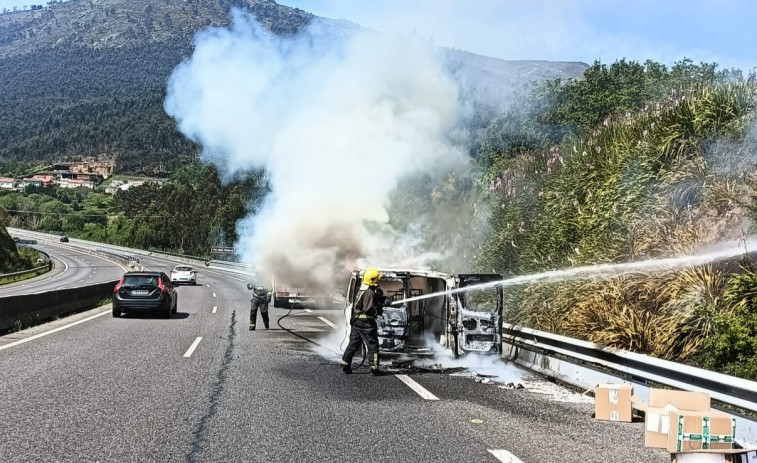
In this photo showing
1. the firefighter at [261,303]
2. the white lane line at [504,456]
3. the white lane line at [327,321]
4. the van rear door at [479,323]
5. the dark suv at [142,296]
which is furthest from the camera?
the dark suv at [142,296]

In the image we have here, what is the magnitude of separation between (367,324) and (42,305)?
11440 mm

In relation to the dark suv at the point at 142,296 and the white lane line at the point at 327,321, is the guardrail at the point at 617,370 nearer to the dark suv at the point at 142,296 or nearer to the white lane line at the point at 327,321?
the white lane line at the point at 327,321

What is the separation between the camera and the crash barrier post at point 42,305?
15.7m

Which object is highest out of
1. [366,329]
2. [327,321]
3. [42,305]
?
[366,329]

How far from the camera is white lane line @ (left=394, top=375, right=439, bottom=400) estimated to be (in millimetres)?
8812

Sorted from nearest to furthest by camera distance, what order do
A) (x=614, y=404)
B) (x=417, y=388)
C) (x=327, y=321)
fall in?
(x=614, y=404) → (x=417, y=388) → (x=327, y=321)

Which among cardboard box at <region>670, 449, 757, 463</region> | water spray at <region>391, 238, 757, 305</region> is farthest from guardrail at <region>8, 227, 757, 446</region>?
cardboard box at <region>670, 449, 757, 463</region>

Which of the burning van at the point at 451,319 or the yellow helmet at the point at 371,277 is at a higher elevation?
the yellow helmet at the point at 371,277

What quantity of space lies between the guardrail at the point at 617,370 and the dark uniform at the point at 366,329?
2493 mm

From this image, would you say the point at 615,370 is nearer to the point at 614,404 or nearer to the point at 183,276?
the point at 614,404

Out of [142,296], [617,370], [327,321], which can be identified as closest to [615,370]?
[617,370]

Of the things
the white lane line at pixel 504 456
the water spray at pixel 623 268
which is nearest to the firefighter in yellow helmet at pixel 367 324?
the water spray at pixel 623 268

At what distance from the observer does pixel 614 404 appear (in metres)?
7.69

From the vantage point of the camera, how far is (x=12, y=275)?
185 feet
